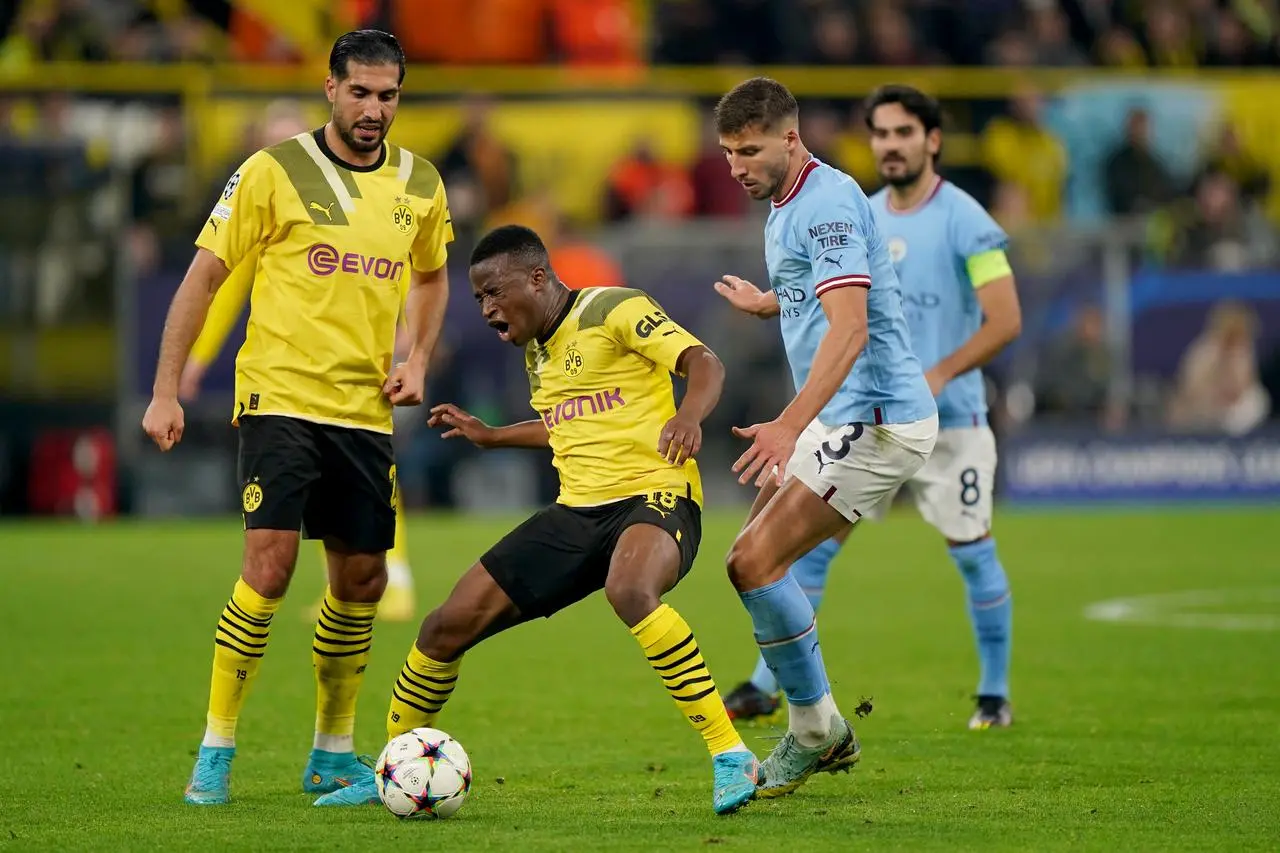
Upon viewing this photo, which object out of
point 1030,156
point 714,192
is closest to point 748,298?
point 714,192

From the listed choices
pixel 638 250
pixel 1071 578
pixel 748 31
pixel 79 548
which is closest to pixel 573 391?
pixel 1071 578

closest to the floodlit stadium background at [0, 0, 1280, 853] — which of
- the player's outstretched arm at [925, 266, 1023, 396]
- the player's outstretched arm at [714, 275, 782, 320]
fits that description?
the player's outstretched arm at [925, 266, 1023, 396]

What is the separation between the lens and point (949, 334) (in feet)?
28.6

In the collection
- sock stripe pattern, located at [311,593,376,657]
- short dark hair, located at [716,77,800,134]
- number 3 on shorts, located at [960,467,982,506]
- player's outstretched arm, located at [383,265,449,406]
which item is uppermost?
short dark hair, located at [716,77,800,134]

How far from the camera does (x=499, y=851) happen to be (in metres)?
5.61

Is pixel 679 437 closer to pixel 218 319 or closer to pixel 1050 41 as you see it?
pixel 218 319

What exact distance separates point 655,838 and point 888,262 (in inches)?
87.3

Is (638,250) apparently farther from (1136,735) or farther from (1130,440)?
(1136,735)

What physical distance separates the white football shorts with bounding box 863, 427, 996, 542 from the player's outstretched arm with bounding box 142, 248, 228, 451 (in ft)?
10.7

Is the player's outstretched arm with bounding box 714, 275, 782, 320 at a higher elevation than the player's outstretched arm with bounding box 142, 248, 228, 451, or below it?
higher

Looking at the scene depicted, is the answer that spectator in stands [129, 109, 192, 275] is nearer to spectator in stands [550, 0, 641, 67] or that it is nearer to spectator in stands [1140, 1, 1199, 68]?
spectator in stands [550, 0, 641, 67]

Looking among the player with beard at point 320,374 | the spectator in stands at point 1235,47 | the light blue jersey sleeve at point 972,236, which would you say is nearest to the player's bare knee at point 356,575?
the player with beard at point 320,374

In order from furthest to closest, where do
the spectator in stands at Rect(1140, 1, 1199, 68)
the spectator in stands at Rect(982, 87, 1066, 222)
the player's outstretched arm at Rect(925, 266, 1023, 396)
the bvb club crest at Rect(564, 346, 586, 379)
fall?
the spectator in stands at Rect(1140, 1, 1199, 68) < the spectator in stands at Rect(982, 87, 1066, 222) < the player's outstretched arm at Rect(925, 266, 1023, 396) < the bvb club crest at Rect(564, 346, 586, 379)

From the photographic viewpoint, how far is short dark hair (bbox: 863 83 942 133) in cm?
855
